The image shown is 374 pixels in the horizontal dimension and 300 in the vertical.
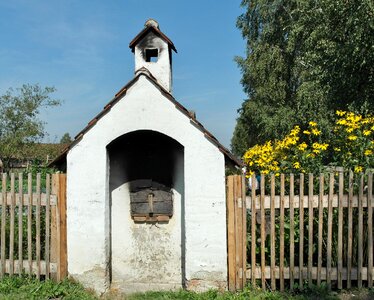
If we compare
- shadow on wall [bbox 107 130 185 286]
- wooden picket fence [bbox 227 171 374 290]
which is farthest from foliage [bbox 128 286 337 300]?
shadow on wall [bbox 107 130 185 286]

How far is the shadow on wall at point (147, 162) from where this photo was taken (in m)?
5.99

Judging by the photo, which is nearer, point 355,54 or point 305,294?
point 305,294

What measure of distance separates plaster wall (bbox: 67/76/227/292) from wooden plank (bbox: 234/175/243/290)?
0.59ft

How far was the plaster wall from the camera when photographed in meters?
5.05

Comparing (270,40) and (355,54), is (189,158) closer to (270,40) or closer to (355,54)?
(355,54)

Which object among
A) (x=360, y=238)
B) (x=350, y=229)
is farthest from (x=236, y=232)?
(x=360, y=238)

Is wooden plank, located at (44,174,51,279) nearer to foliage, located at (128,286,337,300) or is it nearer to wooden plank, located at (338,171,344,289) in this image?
foliage, located at (128,286,337,300)

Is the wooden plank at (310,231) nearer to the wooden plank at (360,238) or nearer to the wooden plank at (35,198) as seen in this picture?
the wooden plank at (360,238)

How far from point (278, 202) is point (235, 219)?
0.66 metres

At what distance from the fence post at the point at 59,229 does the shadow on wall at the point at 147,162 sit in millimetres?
924

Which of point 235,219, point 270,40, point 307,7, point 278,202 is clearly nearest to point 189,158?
point 235,219

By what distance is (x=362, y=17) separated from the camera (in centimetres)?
973

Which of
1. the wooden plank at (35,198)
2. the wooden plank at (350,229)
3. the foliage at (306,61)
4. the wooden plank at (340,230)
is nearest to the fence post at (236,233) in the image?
the wooden plank at (340,230)

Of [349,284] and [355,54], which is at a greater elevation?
[355,54]
